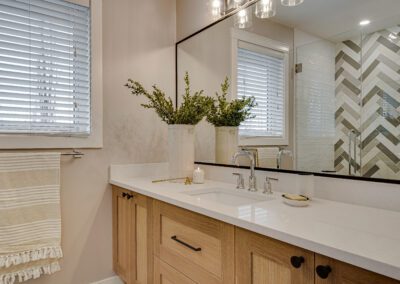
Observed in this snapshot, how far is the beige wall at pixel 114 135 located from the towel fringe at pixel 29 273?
0.15 meters

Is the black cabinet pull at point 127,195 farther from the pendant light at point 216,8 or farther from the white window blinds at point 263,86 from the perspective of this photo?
the pendant light at point 216,8

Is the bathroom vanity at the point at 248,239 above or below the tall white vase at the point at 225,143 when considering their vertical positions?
below

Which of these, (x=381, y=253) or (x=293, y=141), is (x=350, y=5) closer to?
(x=293, y=141)

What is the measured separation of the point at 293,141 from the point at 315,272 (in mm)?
758

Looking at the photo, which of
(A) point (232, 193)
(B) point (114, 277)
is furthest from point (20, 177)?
(A) point (232, 193)

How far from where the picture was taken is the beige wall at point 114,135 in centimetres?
177

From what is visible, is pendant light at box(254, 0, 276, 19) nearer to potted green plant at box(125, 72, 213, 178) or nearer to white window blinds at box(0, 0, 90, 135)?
potted green plant at box(125, 72, 213, 178)

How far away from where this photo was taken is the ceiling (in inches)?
41.0

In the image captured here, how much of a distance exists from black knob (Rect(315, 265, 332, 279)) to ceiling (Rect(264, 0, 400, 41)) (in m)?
0.92

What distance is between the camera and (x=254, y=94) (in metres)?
1.60

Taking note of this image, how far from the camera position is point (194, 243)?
45.4 inches

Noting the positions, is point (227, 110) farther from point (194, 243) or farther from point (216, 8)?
point (194, 243)

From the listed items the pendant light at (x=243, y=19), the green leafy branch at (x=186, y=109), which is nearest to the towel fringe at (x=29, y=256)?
the green leafy branch at (x=186, y=109)

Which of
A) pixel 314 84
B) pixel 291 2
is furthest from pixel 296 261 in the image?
pixel 291 2
